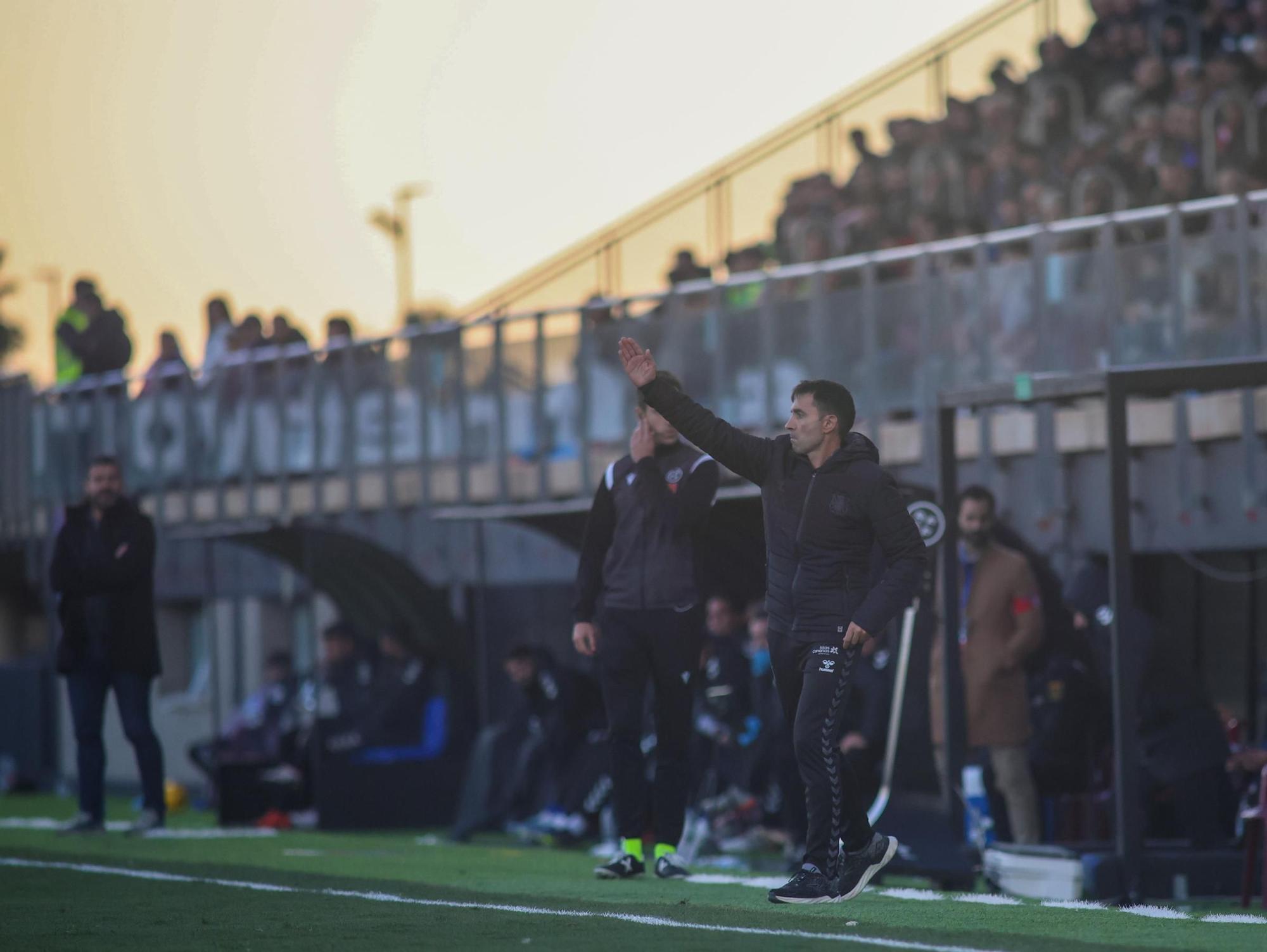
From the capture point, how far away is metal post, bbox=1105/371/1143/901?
9.62 meters

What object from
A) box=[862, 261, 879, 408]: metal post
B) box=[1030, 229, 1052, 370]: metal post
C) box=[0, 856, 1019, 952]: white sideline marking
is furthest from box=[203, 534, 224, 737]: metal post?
box=[1030, 229, 1052, 370]: metal post

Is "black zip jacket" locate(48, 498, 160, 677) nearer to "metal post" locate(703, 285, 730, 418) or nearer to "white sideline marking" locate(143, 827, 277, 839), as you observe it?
"white sideline marking" locate(143, 827, 277, 839)

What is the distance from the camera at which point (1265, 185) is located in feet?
45.9

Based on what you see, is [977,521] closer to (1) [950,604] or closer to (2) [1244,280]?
(1) [950,604]

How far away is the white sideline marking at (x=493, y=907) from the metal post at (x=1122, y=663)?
270 centimetres

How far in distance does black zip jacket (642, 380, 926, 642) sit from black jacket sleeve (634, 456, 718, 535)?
1.06 meters

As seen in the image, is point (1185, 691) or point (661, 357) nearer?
point (1185, 691)

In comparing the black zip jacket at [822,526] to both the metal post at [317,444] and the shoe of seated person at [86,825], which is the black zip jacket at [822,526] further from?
the metal post at [317,444]

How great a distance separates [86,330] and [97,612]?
9.23 metres

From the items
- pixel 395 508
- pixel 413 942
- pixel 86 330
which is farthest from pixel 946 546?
pixel 86 330

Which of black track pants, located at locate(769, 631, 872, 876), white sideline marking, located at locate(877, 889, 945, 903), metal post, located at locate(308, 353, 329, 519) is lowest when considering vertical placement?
white sideline marking, located at locate(877, 889, 945, 903)

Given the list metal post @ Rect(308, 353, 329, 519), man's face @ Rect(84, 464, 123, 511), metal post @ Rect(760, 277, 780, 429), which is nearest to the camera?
man's face @ Rect(84, 464, 123, 511)

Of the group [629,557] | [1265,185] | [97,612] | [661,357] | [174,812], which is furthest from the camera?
[174,812]

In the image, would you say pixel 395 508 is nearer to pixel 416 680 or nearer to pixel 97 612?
pixel 416 680
